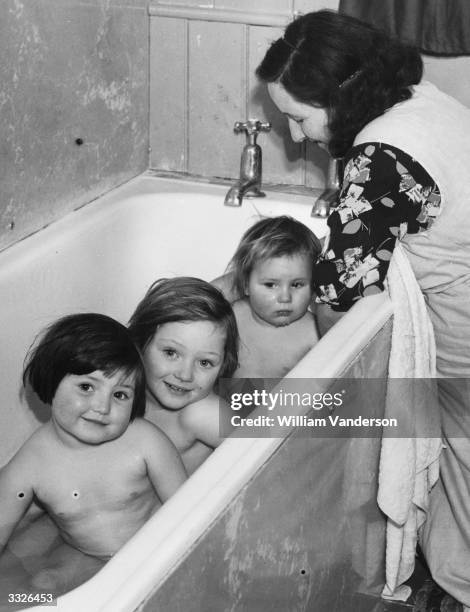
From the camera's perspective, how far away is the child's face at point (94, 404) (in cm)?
152

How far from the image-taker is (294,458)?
1386 mm

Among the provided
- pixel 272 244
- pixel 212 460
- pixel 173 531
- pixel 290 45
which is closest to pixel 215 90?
pixel 272 244

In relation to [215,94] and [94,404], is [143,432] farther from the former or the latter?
[215,94]

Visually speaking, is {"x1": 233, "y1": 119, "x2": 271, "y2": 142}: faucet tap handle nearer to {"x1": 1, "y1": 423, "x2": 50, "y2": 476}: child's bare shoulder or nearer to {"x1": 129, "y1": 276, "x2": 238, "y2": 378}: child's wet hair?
{"x1": 129, "y1": 276, "x2": 238, "y2": 378}: child's wet hair

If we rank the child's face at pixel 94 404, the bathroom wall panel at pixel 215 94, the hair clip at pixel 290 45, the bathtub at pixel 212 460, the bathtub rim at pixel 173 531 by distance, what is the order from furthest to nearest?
the bathroom wall panel at pixel 215 94 < the hair clip at pixel 290 45 < the child's face at pixel 94 404 < the bathtub at pixel 212 460 < the bathtub rim at pixel 173 531

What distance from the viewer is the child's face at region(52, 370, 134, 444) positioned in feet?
4.97

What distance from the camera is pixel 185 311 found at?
5.59 ft

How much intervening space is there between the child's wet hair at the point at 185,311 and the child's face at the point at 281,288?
6.0 inches

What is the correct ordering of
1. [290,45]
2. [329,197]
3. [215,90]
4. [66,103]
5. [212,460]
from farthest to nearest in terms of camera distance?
[215,90], [329,197], [66,103], [290,45], [212,460]

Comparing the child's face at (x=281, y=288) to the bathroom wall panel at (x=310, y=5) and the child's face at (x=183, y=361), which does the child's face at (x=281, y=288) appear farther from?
the bathroom wall panel at (x=310, y=5)

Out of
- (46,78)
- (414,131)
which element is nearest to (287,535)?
(414,131)

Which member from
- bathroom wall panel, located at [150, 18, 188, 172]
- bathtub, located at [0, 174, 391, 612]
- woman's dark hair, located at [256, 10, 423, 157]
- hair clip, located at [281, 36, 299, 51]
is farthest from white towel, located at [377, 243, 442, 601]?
bathroom wall panel, located at [150, 18, 188, 172]

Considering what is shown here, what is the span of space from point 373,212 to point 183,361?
0.38 metres

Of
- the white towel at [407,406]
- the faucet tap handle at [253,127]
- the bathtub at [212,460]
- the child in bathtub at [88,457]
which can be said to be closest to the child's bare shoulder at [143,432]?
the child in bathtub at [88,457]
